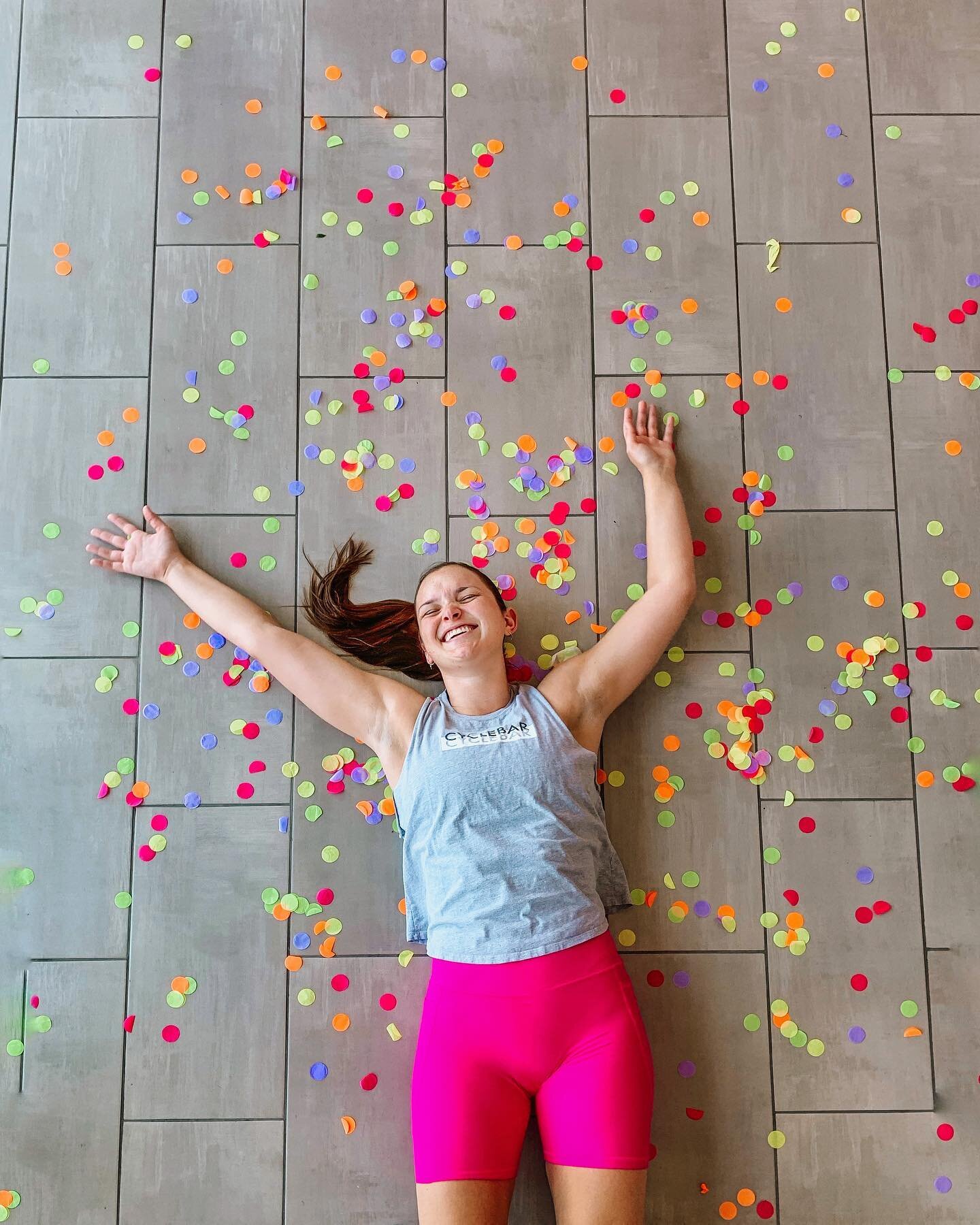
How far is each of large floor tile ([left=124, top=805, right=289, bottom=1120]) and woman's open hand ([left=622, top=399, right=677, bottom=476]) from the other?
0.88m

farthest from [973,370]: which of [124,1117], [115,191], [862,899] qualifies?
[124,1117]

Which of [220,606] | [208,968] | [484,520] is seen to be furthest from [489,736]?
[208,968]

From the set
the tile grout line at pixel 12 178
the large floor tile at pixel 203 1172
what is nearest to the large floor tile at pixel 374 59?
the tile grout line at pixel 12 178

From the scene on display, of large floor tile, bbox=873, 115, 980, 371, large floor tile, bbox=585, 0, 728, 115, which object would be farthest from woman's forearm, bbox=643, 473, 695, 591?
large floor tile, bbox=585, 0, 728, 115

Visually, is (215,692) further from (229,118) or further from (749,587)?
(229,118)

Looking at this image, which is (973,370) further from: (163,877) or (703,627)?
(163,877)

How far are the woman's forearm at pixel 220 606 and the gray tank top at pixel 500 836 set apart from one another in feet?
1.01

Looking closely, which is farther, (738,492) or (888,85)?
(888,85)

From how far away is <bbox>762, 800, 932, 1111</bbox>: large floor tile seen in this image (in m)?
1.59

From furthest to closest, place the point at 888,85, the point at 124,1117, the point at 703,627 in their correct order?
the point at 888,85
the point at 703,627
the point at 124,1117

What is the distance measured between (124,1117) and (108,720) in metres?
0.64

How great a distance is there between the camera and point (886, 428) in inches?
69.4

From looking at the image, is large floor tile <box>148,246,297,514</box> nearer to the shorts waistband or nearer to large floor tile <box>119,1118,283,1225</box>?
the shorts waistband

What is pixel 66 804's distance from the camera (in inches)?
64.6
